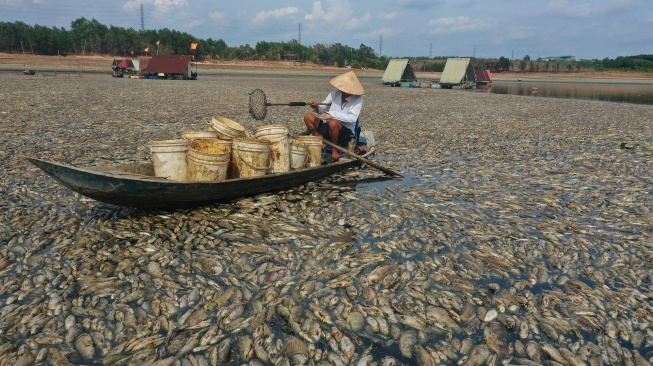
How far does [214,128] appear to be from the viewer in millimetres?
9234

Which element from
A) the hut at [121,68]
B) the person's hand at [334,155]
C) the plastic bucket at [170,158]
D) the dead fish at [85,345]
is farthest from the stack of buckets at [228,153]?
the hut at [121,68]

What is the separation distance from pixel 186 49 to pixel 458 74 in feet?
275

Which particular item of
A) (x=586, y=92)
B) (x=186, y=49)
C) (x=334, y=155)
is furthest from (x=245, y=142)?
(x=186, y=49)

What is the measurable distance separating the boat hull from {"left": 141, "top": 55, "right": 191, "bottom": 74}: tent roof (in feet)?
194

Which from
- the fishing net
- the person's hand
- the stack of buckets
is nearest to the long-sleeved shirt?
the person's hand

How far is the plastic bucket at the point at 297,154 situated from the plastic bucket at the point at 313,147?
0.31 meters

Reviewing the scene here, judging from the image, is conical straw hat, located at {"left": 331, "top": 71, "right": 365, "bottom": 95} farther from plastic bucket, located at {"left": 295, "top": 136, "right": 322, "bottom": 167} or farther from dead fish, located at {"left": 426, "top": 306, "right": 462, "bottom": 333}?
dead fish, located at {"left": 426, "top": 306, "right": 462, "bottom": 333}

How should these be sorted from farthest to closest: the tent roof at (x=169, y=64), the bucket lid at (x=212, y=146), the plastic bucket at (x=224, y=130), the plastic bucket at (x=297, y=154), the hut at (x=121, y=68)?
the hut at (x=121, y=68) → the tent roof at (x=169, y=64) → the plastic bucket at (x=297, y=154) → the plastic bucket at (x=224, y=130) → the bucket lid at (x=212, y=146)

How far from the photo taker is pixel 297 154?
9.91 metres

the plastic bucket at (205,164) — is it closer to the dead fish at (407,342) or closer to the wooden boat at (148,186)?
the wooden boat at (148,186)

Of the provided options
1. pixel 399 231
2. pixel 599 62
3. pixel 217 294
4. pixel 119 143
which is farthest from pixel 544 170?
pixel 599 62

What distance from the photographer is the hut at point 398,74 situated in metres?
66.0

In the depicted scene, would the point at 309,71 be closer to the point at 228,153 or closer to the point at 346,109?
the point at 346,109

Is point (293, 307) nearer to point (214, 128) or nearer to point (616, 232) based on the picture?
point (214, 128)
